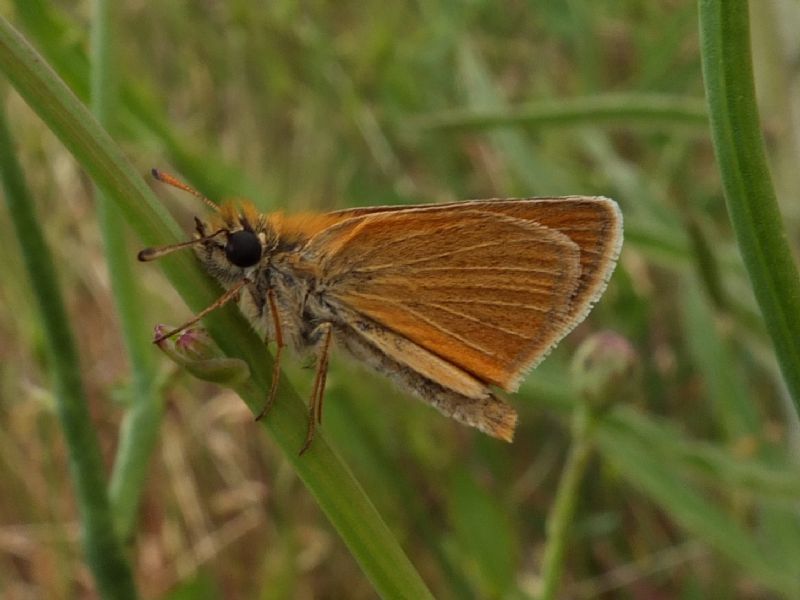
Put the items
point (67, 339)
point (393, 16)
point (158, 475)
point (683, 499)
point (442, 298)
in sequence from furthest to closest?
point (393, 16) < point (158, 475) < point (683, 499) < point (442, 298) < point (67, 339)

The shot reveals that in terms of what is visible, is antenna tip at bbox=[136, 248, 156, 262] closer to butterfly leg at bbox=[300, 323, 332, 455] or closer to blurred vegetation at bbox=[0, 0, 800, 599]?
butterfly leg at bbox=[300, 323, 332, 455]

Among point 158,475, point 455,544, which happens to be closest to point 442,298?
point 455,544

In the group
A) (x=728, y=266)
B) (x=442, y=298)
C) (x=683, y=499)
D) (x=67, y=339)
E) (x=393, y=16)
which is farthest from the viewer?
(x=393, y=16)

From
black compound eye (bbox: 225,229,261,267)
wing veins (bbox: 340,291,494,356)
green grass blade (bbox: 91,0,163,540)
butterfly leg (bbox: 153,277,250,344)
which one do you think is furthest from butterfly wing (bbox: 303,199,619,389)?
butterfly leg (bbox: 153,277,250,344)

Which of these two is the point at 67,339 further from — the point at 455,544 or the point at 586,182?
the point at 586,182

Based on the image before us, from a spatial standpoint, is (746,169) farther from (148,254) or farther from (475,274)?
(475,274)

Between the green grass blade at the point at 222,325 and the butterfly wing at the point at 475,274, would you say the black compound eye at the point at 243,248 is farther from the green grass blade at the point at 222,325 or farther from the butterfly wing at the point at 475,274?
the green grass blade at the point at 222,325

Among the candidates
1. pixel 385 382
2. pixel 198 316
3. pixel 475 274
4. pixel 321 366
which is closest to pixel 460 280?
pixel 475 274
